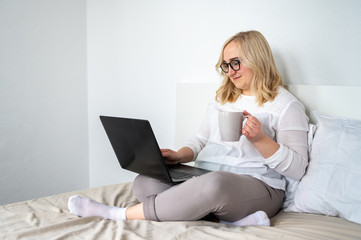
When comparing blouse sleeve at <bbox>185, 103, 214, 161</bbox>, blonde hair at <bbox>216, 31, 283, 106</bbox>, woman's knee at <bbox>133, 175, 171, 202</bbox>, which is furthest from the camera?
blouse sleeve at <bbox>185, 103, 214, 161</bbox>

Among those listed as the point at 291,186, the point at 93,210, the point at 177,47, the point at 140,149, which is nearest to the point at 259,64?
the point at 291,186

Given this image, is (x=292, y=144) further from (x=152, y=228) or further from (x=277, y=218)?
(x=152, y=228)

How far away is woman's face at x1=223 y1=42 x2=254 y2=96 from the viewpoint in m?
1.36

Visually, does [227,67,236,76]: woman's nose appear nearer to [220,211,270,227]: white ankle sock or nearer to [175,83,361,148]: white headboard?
[175,83,361,148]: white headboard

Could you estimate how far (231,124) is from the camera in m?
1.06

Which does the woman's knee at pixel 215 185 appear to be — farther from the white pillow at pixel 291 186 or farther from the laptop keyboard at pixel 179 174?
the white pillow at pixel 291 186

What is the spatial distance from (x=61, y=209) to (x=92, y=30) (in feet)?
5.70

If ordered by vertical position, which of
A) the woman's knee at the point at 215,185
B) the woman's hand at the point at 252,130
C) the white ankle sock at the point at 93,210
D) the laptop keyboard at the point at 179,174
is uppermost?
the woman's hand at the point at 252,130

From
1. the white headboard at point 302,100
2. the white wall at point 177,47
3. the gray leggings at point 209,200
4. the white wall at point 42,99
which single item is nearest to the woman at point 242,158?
the gray leggings at point 209,200

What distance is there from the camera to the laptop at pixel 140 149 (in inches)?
41.6

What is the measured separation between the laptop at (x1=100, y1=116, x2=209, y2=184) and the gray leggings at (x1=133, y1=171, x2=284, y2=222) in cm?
10

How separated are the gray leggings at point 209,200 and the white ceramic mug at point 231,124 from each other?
130 mm

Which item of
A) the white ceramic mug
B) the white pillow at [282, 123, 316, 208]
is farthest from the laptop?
the white pillow at [282, 123, 316, 208]

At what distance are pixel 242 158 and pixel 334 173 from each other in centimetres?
34
